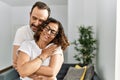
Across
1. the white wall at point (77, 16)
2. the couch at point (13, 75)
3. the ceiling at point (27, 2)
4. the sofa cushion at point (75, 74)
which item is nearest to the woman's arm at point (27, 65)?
the couch at point (13, 75)

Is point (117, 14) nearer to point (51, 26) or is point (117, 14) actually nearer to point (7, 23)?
point (51, 26)

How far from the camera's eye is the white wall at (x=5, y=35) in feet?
19.3

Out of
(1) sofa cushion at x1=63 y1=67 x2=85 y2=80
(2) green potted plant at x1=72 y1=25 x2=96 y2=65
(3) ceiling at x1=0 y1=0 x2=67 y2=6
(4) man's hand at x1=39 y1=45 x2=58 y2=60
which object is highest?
(3) ceiling at x1=0 y1=0 x2=67 y2=6

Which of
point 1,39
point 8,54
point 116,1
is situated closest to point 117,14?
point 116,1

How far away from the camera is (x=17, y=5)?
6.35 metres

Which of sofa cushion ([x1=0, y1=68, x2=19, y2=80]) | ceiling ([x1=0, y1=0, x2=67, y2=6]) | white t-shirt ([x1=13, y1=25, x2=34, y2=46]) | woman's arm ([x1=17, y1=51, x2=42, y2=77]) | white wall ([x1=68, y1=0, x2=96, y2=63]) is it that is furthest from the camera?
ceiling ([x1=0, y1=0, x2=67, y2=6])

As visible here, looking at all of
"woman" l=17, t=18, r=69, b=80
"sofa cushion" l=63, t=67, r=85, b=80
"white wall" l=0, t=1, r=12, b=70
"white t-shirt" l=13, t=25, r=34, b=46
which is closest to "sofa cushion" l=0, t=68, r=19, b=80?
"sofa cushion" l=63, t=67, r=85, b=80

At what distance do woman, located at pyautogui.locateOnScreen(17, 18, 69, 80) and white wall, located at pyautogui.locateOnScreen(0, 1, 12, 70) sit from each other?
4830mm

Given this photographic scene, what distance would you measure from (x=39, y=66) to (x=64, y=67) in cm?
301

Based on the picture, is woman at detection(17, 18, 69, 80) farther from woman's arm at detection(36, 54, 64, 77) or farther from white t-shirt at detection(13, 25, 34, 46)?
white t-shirt at detection(13, 25, 34, 46)

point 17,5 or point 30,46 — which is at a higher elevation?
point 17,5

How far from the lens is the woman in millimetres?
1209

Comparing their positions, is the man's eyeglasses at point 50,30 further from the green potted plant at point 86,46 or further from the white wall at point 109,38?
the green potted plant at point 86,46

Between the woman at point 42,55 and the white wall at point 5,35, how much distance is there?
4.83m
